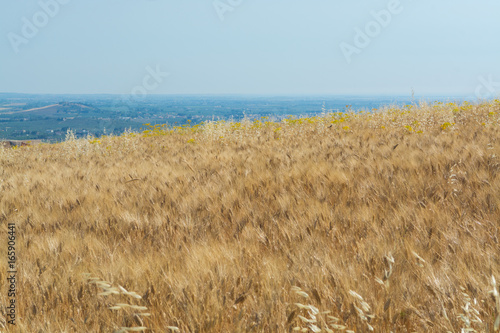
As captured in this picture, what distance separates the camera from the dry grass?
5.04ft

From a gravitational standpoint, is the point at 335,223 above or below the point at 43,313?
above

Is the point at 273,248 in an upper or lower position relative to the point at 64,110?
Answer: lower

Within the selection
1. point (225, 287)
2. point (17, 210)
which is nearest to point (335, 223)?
point (225, 287)

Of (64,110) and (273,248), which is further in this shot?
(64,110)

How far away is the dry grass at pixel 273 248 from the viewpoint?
154cm

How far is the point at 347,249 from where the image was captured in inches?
84.8

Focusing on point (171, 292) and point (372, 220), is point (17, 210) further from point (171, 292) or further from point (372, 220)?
point (372, 220)

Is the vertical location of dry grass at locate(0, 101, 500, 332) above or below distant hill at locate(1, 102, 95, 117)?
below

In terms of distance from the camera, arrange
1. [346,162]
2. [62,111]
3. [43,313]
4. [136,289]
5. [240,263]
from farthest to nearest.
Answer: [62,111] < [346,162] < [240,263] < [136,289] < [43,313]

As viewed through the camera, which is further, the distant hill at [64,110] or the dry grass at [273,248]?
the distant hill at [64,110]

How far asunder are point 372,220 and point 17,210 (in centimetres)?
353

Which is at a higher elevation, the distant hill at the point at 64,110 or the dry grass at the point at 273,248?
the distant hill at the point at 64,110

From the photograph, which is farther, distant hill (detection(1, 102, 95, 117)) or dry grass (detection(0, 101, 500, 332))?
distant hill (detection(1, 102, 95, 117))

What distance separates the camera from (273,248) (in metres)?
2.33
